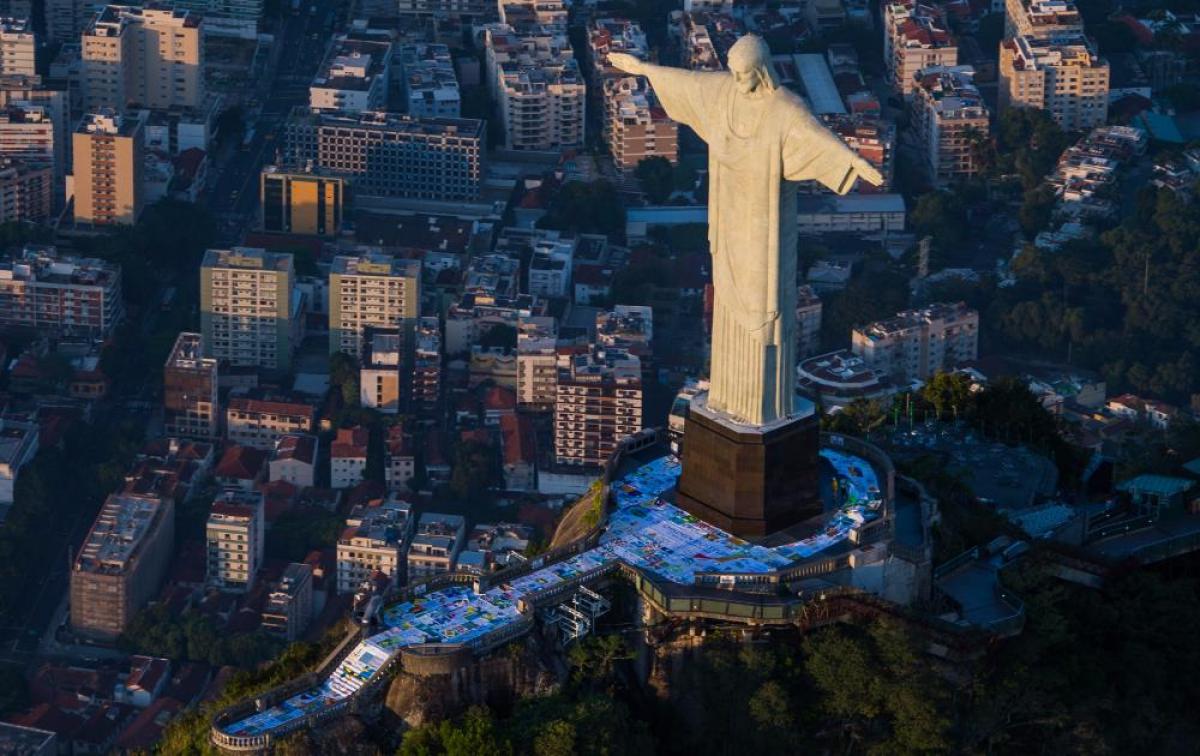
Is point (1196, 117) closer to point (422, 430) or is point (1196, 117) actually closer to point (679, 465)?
point (422, 430)

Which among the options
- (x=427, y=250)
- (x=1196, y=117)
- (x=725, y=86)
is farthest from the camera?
(x=1196, y=117)

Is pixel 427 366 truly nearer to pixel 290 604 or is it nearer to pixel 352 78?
pixel 290 604

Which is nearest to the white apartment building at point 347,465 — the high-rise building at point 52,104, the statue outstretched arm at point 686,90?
the high-rise building at point 52,104

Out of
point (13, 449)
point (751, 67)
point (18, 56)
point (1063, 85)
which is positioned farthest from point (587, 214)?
point (751, 67)

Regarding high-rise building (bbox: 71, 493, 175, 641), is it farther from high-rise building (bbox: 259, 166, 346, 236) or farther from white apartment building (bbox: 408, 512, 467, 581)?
high-rise building (bbox: 259, 166, 346, 236)

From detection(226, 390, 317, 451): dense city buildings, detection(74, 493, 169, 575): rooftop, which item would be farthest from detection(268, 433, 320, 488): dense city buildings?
detection(74, 493, 169, 575): rooftop

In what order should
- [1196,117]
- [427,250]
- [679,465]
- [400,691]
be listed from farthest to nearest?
[1196,117], [427,250], [679,465], [400,691]

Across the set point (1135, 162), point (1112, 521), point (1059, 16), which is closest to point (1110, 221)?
point (1135, 162)
